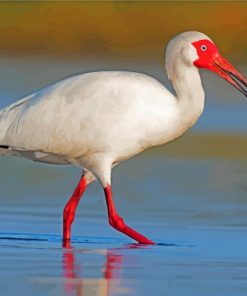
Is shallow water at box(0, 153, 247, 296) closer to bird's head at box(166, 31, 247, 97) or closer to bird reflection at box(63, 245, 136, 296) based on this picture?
bird reflection at box(63, 245, 136, 296)

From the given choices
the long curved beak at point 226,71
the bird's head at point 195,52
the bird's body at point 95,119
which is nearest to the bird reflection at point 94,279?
the bird's body at point 95,119

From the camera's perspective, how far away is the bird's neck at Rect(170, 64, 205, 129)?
49.6 feet

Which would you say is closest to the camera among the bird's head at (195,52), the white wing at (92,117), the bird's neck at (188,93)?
the white wing at (92,117)

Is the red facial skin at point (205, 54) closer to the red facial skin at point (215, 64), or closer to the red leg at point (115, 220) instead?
the red facial skin at point (215, 64)

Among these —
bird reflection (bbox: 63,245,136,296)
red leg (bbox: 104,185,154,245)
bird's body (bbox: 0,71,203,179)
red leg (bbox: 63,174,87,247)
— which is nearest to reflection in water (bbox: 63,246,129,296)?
bird reflection (bbox: 63,245,136,296)

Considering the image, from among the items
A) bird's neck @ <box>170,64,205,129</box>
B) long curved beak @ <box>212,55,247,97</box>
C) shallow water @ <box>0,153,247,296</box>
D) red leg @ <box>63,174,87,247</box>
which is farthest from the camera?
long curved beak @ <box>212,55,247,97</box>

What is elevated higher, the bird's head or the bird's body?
the bird's head

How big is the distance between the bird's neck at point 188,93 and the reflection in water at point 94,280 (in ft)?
6.60

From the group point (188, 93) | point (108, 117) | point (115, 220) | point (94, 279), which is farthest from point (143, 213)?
point (94, 279)

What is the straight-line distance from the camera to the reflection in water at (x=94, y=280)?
38.5 feet

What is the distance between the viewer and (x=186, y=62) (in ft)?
50.4

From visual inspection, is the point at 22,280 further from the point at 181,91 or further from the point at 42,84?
the point at 42,84

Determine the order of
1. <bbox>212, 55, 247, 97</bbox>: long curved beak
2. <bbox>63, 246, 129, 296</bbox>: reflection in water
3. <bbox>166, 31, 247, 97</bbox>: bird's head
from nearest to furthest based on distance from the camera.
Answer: <bbox>63, 246, 129, 296</bbox>: reflection in water → <bbox>166, 31, 247, 97</bbox>: bird's head → <bbox>212, 55, 247, 97</bbox>: long curved beak

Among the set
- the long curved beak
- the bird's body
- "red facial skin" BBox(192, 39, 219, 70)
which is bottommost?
the bird's body
